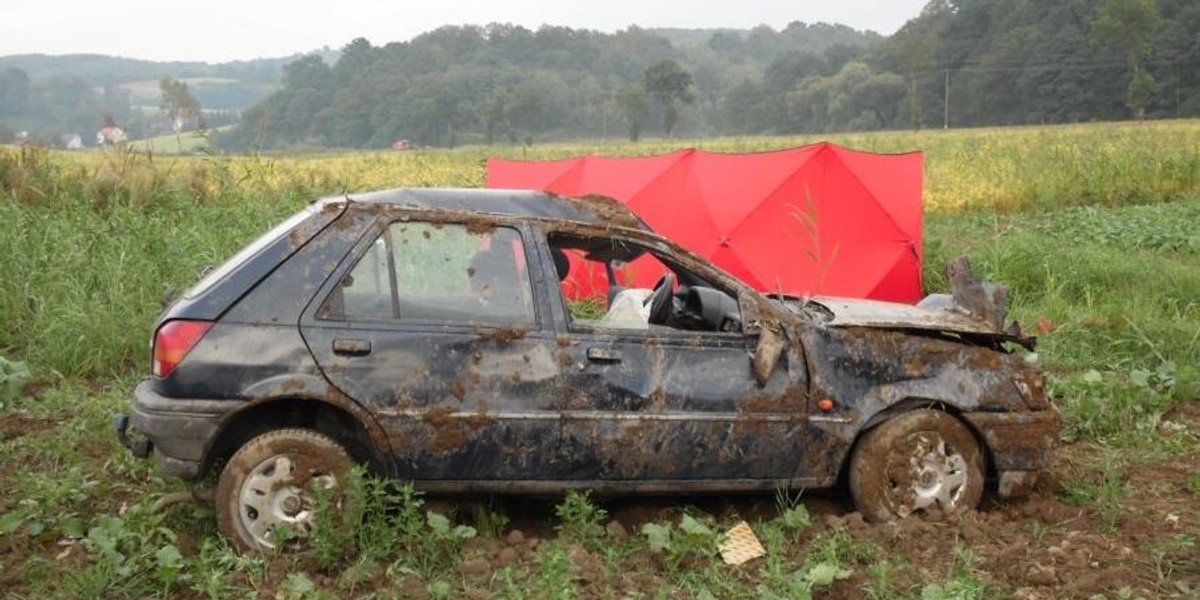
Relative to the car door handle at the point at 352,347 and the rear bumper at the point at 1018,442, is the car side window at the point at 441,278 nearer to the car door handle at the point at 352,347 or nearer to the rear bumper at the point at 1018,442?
the car door handle at the point at 352,347

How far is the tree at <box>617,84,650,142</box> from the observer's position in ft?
269

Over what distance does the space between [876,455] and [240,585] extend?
2793 millimetres

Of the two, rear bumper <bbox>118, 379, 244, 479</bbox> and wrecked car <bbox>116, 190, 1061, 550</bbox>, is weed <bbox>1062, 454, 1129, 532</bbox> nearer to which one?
wrecked car <bbox>116, 190, 1061, 550</bbox>

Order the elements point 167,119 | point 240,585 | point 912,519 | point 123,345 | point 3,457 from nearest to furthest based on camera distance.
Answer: point 240,585 → point 912,519 → point 3,457 → point 123,345 → point 167,119

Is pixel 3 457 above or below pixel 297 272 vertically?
below

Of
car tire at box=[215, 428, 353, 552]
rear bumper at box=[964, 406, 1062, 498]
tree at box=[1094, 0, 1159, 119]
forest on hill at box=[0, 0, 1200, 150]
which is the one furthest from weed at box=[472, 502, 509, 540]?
tree at box=[1094, 0, 1159, 119]

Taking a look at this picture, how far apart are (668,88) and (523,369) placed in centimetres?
8163

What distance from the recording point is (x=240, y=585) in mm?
4469

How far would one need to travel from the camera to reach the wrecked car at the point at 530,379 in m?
4.74

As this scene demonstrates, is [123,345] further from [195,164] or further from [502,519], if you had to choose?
[195,164]

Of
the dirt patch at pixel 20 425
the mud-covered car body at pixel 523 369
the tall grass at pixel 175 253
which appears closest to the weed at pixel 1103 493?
the mud-covered car body at pixel 523 369

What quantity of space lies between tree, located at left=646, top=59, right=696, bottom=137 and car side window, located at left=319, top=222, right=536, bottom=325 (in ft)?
263

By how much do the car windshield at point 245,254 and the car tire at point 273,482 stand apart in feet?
2.23

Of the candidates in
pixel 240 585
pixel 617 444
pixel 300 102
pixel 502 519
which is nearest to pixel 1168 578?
pixel 617 444
